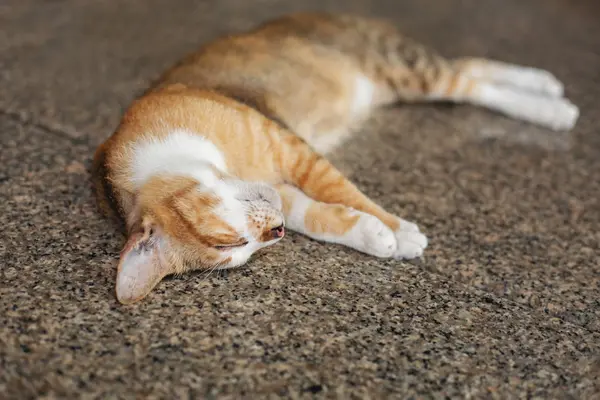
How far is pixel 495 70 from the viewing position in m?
2.60

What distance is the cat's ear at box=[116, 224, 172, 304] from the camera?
1394 mm

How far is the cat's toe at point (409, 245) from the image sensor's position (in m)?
1.68

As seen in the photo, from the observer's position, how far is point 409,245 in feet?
5.53

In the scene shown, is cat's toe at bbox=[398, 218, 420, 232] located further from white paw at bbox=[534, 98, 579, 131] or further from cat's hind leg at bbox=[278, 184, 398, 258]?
Result: white paw at bbox=[534, 98, 579, 131]

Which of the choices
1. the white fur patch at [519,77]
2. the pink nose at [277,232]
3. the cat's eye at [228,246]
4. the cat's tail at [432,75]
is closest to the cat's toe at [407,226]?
the pink nose at [277,232]

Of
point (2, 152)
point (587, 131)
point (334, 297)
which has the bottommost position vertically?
point (2, 152)

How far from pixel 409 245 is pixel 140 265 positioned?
736 mm

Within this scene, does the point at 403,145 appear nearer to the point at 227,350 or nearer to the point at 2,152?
the point at 227,350

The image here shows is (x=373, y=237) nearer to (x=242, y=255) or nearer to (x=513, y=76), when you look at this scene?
(x=242, y=255)

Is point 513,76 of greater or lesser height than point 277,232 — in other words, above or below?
above

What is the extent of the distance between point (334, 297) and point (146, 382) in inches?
20.2

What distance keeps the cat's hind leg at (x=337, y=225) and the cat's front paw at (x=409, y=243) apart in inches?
0.8

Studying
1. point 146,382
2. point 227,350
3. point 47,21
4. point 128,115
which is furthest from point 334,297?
point 47,21

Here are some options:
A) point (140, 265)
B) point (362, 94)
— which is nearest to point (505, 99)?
point (362, 94)
